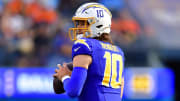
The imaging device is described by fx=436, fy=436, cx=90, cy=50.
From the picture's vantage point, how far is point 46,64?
10062mm

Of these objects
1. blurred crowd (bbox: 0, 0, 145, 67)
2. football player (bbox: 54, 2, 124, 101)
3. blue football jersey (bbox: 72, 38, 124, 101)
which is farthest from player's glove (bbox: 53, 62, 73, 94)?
blurred crowd (bbox: 0, 0, 145, 67)

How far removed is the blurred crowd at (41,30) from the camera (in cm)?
1008

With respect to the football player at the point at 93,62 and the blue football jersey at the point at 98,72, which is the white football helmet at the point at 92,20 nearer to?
the football player at the point at 93,62

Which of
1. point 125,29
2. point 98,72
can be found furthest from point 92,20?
point 125,29

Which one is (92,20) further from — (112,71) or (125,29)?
(125,29)

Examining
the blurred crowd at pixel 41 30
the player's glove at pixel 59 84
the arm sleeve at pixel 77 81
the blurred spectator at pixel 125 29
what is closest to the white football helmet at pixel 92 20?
the player's glove at pixel 59 84

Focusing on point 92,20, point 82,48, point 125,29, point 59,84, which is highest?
point 125,29

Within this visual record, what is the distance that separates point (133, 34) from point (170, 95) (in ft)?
6.82

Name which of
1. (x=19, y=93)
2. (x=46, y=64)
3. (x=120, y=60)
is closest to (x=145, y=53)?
(x=46, y=64)

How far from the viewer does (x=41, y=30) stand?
1051cm

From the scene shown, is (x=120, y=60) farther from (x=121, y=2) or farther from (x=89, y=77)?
(x=121, y=2)

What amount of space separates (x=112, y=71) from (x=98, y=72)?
17 cm

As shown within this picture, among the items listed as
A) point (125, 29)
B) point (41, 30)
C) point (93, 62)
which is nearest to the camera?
point (93, 62)

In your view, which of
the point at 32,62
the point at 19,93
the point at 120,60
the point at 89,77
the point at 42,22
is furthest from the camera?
the point at 42,22
